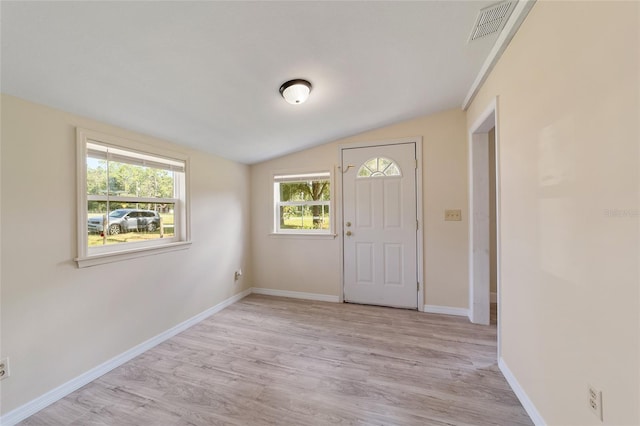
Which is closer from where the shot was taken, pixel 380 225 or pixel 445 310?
pixel 445 310

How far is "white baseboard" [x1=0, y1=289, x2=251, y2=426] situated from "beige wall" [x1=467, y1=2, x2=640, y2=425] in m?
2.99

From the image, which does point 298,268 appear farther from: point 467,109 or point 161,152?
point 467,109

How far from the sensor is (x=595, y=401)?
100 cm

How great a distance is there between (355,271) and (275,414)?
2.05 meters

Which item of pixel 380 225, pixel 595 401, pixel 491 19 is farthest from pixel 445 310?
pixel 491 19

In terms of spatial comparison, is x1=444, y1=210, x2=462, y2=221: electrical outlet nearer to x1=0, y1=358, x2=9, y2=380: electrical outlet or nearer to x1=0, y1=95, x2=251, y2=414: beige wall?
x1=0, y1=95, x2=251, y2=414: beige wall

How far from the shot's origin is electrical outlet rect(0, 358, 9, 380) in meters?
1.49

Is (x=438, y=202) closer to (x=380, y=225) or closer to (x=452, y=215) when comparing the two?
(x=452, y=215)

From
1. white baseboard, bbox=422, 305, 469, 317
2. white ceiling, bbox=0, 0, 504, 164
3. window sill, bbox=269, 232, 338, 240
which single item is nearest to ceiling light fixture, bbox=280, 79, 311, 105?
white ceiling, bbox=0, 0, 504, 164

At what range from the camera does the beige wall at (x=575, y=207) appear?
0.86 m

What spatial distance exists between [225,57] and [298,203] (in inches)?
93.5

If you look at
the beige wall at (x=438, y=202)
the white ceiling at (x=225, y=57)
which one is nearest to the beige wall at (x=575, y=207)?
the white ceiling at (x=225, y=57)

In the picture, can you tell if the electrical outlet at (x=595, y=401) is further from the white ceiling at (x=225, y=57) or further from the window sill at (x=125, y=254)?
the window sill at (x=125, y=254)

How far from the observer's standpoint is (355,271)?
3.42 metres
